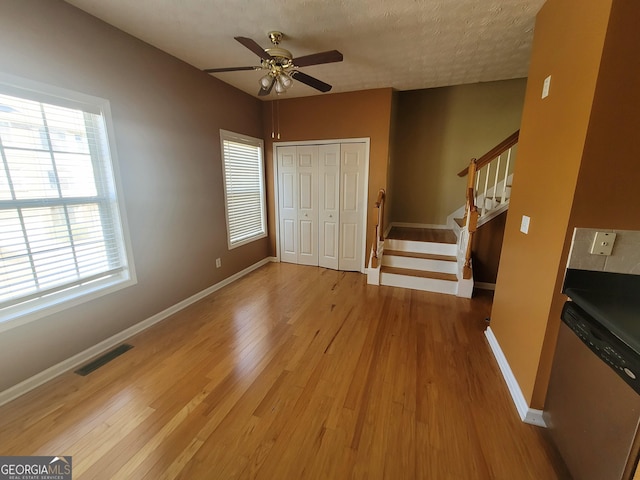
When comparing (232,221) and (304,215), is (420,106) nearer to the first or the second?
(304,215)

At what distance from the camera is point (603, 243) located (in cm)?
132

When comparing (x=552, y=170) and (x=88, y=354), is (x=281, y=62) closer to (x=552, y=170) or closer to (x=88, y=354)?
(x=552, y=170)

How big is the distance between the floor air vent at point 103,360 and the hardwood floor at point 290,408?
0.22 ft

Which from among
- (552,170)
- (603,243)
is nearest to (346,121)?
(552,170)

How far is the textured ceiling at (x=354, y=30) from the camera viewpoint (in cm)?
191

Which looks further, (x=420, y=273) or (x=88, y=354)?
(x=420, y=273)

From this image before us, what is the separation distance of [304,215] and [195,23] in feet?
9.10

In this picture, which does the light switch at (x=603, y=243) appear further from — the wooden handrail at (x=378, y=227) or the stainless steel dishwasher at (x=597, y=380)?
the wooden handrail at (x=378, y=227)

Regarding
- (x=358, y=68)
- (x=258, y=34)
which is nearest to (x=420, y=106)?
(x=358, y=68)

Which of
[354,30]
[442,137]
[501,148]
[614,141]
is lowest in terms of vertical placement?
[614,141]

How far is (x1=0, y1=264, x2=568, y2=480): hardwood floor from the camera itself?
4.50ft

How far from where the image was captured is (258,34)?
89.0 inches

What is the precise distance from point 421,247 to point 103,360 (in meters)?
3.89

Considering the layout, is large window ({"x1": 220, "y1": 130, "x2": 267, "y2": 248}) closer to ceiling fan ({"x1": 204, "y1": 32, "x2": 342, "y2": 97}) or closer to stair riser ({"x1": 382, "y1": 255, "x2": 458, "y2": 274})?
ceiling fan ({"x1": 204, "y1": 32, "x2": 342, "y2": 97})
